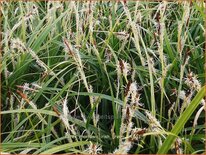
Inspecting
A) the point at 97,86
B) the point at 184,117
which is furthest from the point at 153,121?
the point at 97,86

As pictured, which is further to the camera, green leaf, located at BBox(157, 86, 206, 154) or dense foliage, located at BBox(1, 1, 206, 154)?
dense foliage, located at BBox(1, 1, 206, 154)

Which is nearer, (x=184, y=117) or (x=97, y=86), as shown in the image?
(x=184, y=117)

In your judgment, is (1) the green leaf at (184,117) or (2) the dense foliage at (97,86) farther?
(2) the dense foliage at (97,86)

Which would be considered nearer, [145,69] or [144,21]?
[145,69]

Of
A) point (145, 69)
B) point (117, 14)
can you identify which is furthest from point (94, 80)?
point (117, 14)

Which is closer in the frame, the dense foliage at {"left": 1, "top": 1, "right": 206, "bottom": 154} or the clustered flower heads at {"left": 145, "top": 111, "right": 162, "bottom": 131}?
the clustered flower heads at {"left": 145, "top": 111, "right": 162, "bottom": 131}

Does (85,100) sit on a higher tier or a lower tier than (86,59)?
lower

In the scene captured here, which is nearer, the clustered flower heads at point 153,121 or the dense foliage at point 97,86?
the clustered flower heads at point 153,121

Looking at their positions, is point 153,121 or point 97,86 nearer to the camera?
point 153,121

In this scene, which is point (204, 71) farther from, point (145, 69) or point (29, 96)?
point (29, 96)

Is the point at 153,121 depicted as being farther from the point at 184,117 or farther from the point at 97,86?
the point at 97,86

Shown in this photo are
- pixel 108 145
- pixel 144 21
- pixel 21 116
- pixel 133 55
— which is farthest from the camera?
pixel 144 21
